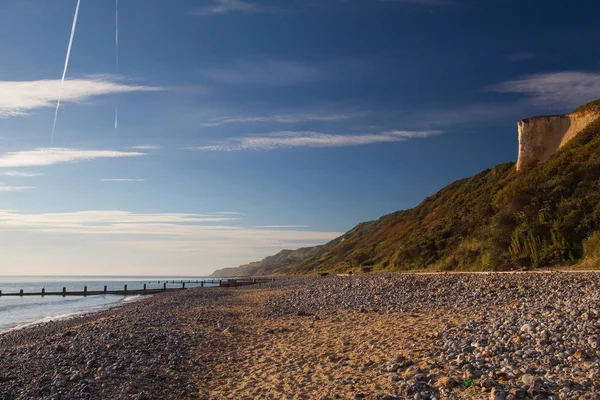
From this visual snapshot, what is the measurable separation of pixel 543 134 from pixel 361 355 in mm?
38453

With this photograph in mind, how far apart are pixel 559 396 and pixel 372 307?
34.0 ft

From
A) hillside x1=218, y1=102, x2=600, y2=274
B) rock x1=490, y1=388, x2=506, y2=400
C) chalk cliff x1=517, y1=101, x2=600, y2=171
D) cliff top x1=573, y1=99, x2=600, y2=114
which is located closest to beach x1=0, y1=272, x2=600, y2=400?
rock x1=490, y1=388, x2=506, y2=400

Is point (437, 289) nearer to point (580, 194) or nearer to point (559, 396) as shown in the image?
point (580, 194)

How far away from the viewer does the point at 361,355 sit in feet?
29.5

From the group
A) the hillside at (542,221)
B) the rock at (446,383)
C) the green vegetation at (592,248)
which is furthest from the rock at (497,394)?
the hillside at (542,221)

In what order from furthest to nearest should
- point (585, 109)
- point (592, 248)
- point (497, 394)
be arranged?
1. point (585, 109)
2. point (592, 248)
3. point (497, 394)

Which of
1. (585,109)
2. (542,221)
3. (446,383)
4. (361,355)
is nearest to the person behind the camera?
(446,383)

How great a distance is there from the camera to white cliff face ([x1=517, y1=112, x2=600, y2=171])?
1516 inches

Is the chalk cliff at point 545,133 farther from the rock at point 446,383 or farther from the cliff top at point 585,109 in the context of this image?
the rock at point 446,383

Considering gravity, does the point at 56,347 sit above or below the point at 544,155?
below

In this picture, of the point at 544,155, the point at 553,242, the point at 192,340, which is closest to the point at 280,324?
the point at 192,340

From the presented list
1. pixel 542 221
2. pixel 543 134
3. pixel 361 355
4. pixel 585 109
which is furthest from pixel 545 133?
pixel 361 355

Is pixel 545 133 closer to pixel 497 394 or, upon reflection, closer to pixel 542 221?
pixel 542 221

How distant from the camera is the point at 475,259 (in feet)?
90.8
